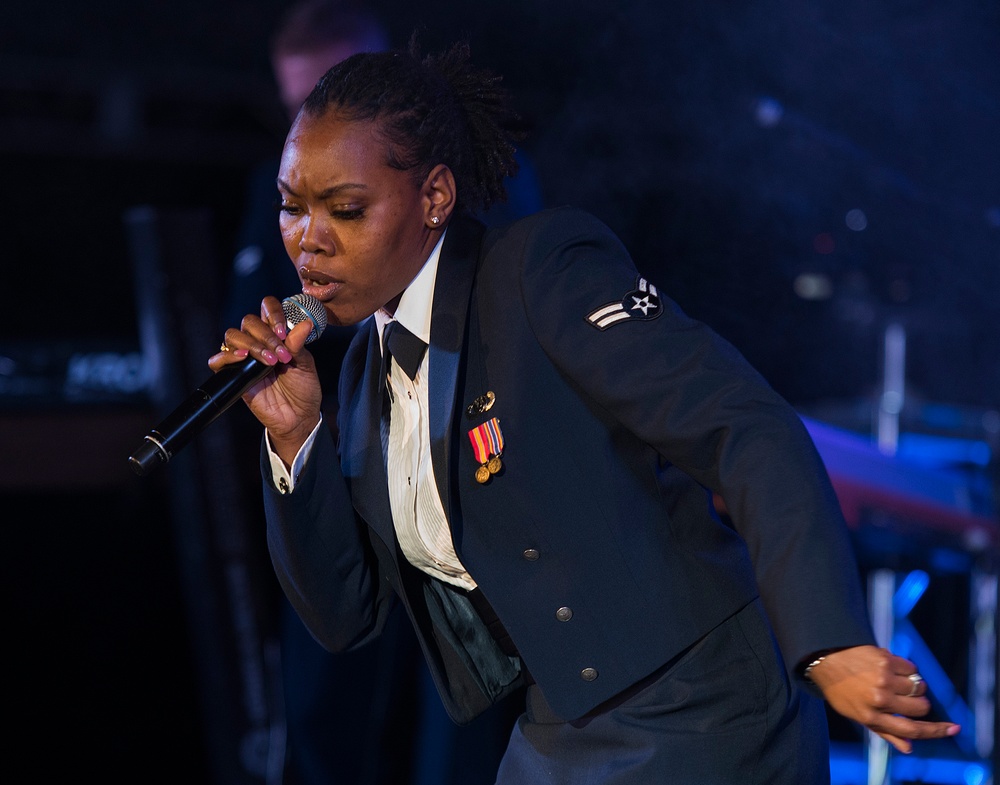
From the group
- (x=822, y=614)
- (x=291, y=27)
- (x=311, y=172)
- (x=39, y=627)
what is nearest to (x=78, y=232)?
(x=39, y=627)

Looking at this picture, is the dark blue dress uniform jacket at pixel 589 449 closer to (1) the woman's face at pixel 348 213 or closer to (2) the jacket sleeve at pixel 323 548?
(1) the woman's face at pixel 348 213

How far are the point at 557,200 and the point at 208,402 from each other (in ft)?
8.13

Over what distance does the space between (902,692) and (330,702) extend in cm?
223

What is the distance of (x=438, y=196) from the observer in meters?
1.64

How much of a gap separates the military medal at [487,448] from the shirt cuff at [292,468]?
302mm

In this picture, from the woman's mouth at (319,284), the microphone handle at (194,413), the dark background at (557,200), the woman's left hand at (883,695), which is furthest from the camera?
the dark background at (557,200)

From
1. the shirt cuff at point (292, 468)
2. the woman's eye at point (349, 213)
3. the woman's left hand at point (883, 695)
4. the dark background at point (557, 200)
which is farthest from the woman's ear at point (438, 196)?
the dark background at point (557, 200)

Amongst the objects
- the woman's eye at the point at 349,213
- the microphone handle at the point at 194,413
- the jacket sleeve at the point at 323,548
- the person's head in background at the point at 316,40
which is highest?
the person's head in background at the point at 316,40

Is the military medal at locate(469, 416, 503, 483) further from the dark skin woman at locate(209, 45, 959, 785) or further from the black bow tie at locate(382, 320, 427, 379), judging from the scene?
the black bow tie at locate(382, 320, 427, 379)

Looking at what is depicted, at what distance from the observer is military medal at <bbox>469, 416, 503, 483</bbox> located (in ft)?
4.99

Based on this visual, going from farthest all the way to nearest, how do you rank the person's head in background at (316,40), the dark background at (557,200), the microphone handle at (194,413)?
the dark background at (557,200), the person's head in background at (316,40), the microphone handle at (194,413)

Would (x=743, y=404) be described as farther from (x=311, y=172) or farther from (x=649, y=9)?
(x=649, y=9)

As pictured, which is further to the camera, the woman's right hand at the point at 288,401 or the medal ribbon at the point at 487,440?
the woman's right hand at the point at 288,401

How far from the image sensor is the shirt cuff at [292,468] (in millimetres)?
1710
